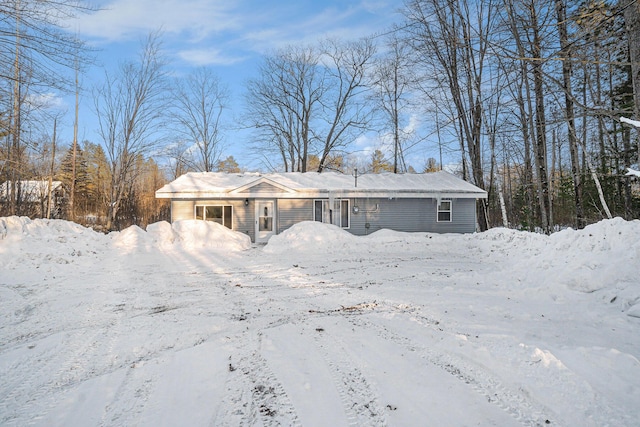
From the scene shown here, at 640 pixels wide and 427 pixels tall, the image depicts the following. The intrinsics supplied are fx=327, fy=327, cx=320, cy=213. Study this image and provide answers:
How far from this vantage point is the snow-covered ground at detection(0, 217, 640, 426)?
2.35 meters

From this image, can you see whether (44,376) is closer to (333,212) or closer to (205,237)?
(205,237)

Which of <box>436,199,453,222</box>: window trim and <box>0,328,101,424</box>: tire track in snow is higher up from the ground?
<box>436,199,453,222</box>: window trim

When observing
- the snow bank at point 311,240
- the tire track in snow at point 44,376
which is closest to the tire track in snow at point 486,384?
the tire track in snow at point 44,376

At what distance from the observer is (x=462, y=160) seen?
2177cm

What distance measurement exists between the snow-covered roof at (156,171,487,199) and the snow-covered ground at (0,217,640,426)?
28.4 ft

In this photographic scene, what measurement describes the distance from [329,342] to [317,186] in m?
14.8

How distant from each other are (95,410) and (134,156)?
2412 cm

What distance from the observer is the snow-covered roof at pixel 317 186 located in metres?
16.6

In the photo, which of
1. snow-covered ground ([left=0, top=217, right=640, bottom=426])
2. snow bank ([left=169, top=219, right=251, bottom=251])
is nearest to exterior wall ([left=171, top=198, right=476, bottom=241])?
snow bank ([left=169, top=219, right=251, bottom=251])

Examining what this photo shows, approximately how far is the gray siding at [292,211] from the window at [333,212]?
1.25 feet

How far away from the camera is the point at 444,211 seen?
1831cm

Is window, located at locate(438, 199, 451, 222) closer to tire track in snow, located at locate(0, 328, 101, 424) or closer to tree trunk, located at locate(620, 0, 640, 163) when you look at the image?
tree trunk, located at locate(620, 0, 640, 163)

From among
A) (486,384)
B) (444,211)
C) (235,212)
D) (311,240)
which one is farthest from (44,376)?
(444,211)

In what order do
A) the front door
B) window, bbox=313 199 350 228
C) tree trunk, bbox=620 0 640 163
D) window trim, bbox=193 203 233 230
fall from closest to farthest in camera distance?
tree trunk, bbox=620 0 640 163
window trim, bbox=193 203 233 230
the front door
window, bbox=313 199 350 228
